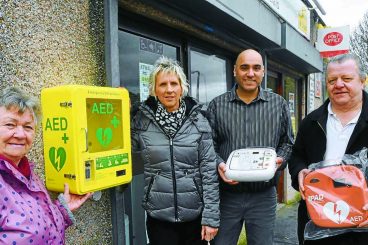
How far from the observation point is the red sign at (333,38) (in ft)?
23.9

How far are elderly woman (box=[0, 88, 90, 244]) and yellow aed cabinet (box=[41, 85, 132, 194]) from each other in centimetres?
21

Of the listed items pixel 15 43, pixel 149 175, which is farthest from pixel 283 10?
pixel 15 43

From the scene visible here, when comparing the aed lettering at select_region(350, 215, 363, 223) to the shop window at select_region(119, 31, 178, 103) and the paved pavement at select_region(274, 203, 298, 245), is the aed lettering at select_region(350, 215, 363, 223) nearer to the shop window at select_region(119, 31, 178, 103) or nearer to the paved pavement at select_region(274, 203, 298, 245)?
the shop window at select_region(119, 31, 178, 103)

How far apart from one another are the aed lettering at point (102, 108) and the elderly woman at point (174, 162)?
Answer: 0.87ft

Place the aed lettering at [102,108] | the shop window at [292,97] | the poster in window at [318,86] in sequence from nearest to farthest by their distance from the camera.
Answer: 1. the aed lettering at [102,108]
2. the shop window at [292,97]
3. the poster in window at [318,86]

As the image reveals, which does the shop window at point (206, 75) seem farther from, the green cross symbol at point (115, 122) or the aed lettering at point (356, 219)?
the aed lettering at point (356, 219)

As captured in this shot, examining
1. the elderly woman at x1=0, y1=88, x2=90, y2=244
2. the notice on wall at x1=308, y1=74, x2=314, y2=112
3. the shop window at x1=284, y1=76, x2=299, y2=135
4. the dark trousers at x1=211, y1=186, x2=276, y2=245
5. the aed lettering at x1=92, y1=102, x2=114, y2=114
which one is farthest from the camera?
the notice on wall at x1=308, y1=74, x2=314, y2=112

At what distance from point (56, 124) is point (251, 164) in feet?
3.96

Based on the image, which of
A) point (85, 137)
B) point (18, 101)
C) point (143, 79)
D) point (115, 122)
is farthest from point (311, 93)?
point (18, 101)

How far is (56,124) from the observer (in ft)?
5.87

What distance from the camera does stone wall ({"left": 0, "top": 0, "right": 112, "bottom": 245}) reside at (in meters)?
1.73

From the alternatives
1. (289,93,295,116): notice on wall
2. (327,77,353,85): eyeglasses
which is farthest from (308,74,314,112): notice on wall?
(327,77,353,85): eyeglasses

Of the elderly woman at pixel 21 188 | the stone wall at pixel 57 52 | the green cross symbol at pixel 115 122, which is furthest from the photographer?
the green cross symbol at pixel 115 122

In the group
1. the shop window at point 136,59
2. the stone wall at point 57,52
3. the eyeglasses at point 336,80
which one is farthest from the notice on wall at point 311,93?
the stone wall at point 57,52
